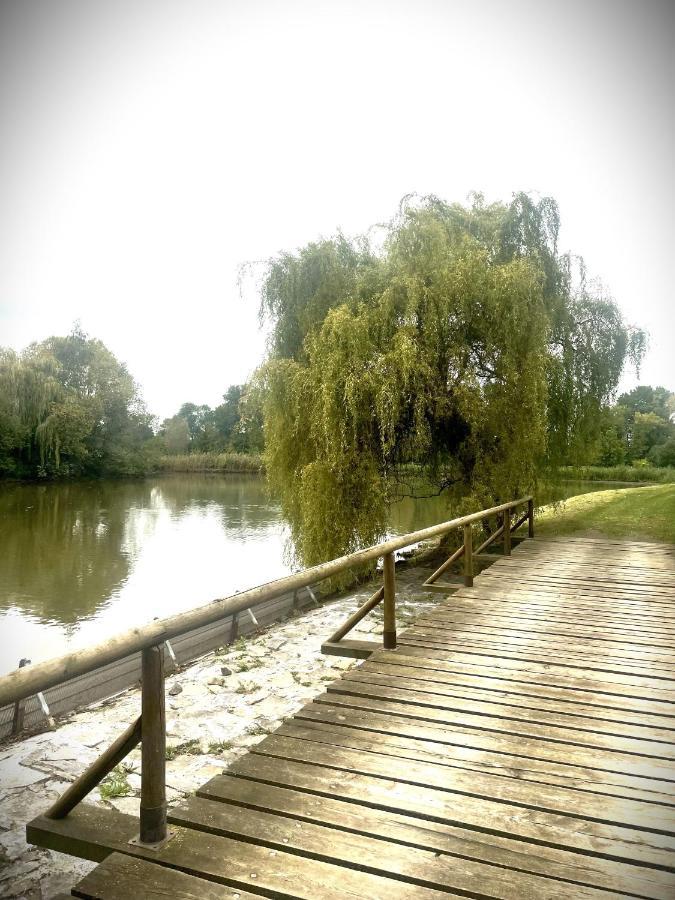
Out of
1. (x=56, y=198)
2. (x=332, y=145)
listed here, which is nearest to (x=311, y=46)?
(x=332, y=145)

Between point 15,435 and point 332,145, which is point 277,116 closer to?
point 332,145

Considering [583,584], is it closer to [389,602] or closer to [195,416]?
[389,602]

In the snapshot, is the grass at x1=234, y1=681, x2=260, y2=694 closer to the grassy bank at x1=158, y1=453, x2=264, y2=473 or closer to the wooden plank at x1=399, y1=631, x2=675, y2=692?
the wooden plank at x1=399, y1=631, x2=675, y2=692

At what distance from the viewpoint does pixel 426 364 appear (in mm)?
9852

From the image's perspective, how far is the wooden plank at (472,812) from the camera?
1.92 meters

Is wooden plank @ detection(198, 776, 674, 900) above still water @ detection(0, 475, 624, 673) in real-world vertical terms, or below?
above

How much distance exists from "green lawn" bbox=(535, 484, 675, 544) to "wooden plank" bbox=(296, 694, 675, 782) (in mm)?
10678

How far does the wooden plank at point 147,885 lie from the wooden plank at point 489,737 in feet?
4.32

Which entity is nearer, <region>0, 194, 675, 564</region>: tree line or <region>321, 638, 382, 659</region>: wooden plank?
<region>321, 638, 382, 659</region>: wooden plank

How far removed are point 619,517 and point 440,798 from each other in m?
15.1

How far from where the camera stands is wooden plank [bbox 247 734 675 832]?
2.12 metres

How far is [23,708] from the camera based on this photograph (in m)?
6.07

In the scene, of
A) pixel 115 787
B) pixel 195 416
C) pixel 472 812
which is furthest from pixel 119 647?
pixel 195 416

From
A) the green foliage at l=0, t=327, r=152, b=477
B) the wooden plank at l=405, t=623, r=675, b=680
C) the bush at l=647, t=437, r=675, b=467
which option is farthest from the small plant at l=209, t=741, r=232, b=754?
the green foliage at l=0, t=327, r=152, b=477
